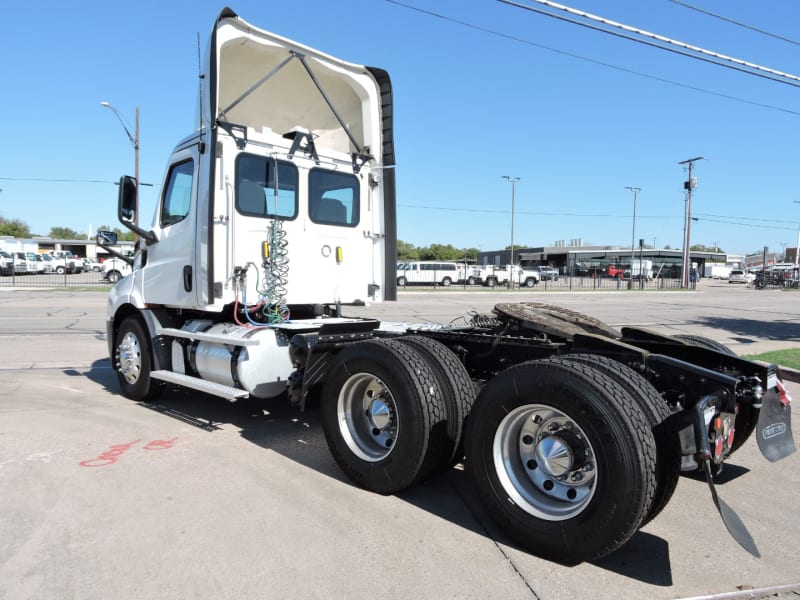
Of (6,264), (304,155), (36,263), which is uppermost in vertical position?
(304,155)

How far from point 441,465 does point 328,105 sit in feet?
14.4

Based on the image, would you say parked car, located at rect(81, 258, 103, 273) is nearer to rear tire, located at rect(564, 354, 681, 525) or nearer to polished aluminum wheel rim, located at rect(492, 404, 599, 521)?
polished aluminum wheel rim, located at rect(492, 404, 599, 521)

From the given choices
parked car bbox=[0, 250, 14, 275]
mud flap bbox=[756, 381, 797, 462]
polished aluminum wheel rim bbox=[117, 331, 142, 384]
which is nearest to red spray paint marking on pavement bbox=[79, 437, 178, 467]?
polished aluminum wheel rim bbox=[117, 331, 142, 384]

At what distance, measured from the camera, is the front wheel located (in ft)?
21.5

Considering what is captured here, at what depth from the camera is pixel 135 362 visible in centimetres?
670

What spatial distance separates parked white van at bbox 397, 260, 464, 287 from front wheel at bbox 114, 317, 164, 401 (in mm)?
36172

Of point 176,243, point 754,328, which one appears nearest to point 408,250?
point 754,328

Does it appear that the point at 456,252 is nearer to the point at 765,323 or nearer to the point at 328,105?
the point at 765,323

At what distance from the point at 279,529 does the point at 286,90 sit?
468 centimetres

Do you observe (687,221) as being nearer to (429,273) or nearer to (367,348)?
(429,273)

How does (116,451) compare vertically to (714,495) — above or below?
below

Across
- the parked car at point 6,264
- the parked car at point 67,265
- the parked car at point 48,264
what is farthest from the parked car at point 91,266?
the parked car at point 6,264

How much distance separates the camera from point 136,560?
3154mm

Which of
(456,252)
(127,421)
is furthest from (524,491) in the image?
(456,252)
